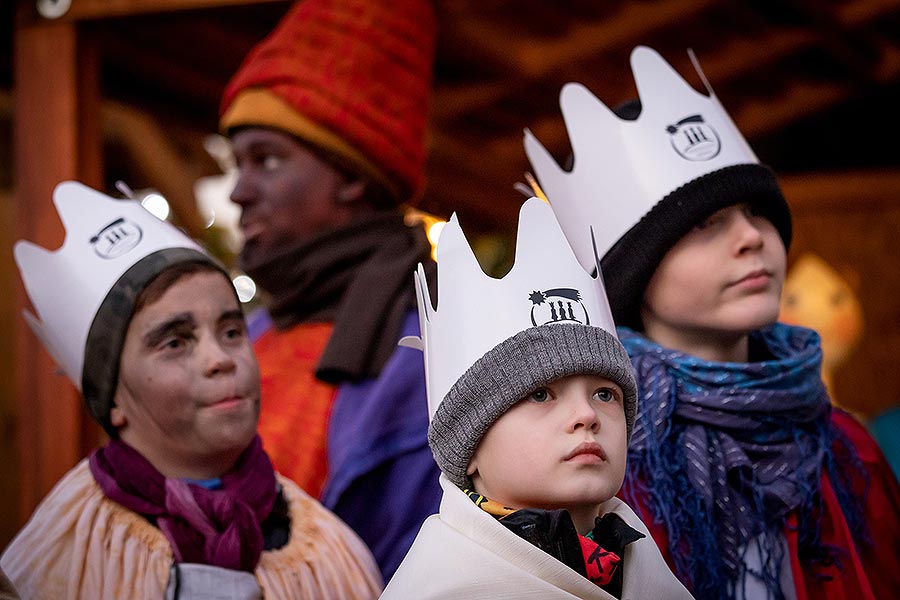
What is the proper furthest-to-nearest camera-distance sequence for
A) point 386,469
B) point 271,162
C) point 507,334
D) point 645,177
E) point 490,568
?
1. point 271,162
2. point 386,469
3. point 645,177
4. point 507,334
5. point 490,568

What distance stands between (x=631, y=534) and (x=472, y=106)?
3.63 meters

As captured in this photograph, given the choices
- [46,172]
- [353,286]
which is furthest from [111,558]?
[46,172]

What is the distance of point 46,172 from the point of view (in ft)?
10.9

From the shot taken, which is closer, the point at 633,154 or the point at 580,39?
the point at 633,154

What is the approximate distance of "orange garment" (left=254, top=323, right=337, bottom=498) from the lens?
2545 millimetres

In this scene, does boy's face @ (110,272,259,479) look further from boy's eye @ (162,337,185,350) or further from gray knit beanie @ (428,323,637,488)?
gray knit beanie @ (428,323,637,488)

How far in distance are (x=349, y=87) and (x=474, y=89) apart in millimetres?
2030

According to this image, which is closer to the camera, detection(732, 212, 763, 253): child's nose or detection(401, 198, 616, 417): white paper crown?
detection(401, 198, 616, 417): white paper crown

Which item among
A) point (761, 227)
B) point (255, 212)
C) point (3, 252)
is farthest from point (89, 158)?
point (761, 227)

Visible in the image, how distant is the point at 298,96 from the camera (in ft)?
9.53

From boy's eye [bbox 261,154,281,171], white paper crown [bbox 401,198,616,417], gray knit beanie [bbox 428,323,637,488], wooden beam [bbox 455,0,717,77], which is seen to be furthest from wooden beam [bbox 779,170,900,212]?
gray knit beanie [bbox 428,323,637,488]

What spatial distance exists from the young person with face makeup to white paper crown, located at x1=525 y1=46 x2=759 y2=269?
0.70m

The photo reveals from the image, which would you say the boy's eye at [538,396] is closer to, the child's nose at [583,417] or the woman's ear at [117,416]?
the child's nose at [583,417]

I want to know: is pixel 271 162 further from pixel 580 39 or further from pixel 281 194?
pixel 580 39
